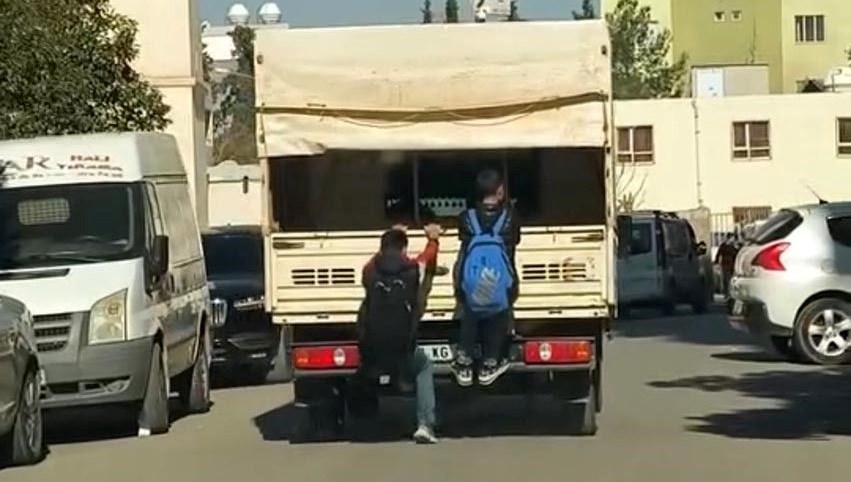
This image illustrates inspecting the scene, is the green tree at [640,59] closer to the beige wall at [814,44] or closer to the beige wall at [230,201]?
the beige wall at [814,44]

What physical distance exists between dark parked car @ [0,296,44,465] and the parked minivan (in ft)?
66.5

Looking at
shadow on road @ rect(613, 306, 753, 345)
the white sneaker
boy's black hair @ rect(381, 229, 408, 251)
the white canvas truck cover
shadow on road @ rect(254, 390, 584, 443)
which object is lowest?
shadow on road @ rect(613, 306, 753, 345)

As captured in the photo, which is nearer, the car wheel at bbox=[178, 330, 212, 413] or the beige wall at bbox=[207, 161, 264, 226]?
the car wheel at bbox=[178, 330, 212, 413]

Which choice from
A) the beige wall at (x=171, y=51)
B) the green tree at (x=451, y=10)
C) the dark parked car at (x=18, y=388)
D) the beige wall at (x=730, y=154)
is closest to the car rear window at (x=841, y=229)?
the green tree at (x=451, y=10)

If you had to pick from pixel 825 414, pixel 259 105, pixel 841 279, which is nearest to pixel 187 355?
pixel 259 105

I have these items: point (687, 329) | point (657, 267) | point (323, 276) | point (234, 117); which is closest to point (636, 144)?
point (234, 117)

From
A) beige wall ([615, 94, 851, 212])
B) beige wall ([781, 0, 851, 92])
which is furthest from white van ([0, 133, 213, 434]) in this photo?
beige wall ([781, 0, 851, 92])

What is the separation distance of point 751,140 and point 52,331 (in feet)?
160

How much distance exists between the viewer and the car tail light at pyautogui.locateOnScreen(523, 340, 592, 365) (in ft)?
49.0

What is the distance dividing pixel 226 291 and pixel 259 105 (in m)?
6.59

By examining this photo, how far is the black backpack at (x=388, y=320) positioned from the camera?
1452 centimetres

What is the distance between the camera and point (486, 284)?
1459 centimetres

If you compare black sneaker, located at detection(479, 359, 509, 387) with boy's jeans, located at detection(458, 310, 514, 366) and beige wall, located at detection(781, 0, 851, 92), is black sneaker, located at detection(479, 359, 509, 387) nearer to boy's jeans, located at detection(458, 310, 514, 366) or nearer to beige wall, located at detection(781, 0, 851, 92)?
boy's jeans, located at detection(458, 310, 514, 366)

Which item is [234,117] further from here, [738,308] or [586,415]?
[586,415]
